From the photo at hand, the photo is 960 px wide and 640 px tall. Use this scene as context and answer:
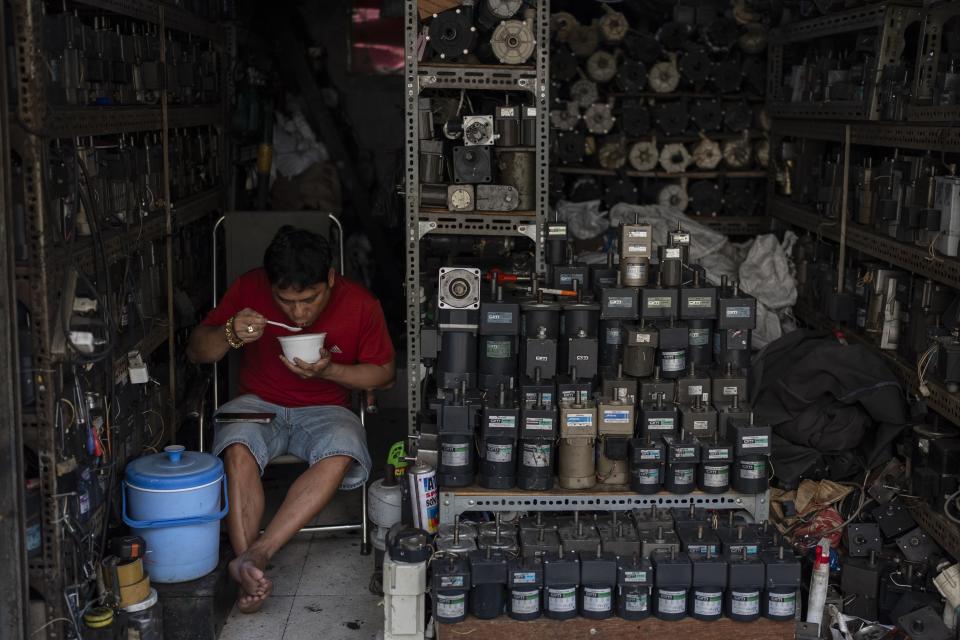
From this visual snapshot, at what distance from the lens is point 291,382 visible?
4.43 meters

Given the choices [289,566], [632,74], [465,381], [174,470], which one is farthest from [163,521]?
[632,74]

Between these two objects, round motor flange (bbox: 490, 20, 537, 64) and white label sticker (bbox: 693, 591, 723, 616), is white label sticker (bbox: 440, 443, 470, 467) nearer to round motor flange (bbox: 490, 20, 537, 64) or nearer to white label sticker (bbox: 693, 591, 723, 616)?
white label sticker (bbox: 693, 591, 723, 616)

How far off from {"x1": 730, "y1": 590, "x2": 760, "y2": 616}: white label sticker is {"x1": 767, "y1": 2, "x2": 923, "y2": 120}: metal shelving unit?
92.8 inches

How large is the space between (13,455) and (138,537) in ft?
2.18

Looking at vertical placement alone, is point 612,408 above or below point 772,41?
below

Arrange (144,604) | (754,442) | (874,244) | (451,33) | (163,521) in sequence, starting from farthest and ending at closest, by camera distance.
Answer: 1. (874,244)
2. (451,33)
3. (754,442)
4. (163,521)
5. (144,604)

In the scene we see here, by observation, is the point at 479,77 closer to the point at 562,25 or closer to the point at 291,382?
the point at 291,382

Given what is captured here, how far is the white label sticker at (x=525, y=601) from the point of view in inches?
135

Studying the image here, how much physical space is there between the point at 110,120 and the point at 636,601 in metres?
2.33

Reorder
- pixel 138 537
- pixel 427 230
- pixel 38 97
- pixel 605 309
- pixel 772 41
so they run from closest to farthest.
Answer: pixel 38 97
pixel 138 537
pixel 605 309
pixel 427 230
pixel 772 41

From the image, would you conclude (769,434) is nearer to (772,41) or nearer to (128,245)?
(128,245)

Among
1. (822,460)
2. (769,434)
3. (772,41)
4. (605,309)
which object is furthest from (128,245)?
(772,41)

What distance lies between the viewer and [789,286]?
18.9 ft

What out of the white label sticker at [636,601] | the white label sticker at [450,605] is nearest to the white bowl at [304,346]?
the white label sticker at [450,605]
